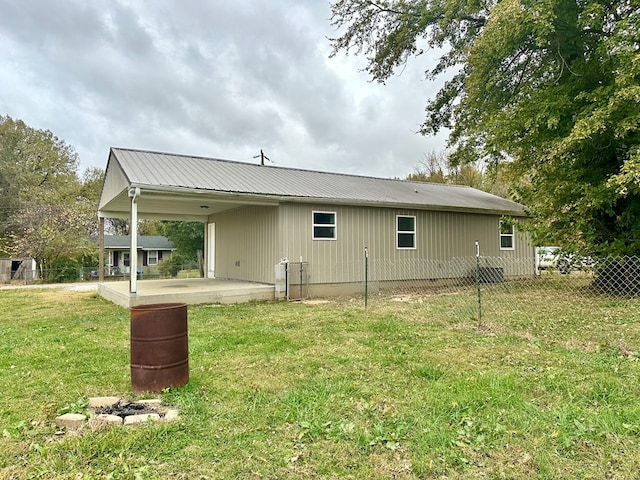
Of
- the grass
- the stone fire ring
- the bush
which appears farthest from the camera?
the bush

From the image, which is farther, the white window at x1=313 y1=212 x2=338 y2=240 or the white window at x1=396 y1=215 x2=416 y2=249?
the white window at x1=396 y1=215 x2=416 y2=249

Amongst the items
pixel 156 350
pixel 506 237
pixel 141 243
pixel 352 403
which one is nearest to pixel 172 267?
pixel 141 243

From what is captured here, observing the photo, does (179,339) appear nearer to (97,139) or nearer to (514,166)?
(514,166)

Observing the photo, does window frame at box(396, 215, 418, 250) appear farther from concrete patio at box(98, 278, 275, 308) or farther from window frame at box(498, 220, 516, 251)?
concrete patio at box(98, 278, 275, 308)

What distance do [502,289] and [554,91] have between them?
17.1ft

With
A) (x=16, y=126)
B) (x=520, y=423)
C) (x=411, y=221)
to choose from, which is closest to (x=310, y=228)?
(x=411, y=221)

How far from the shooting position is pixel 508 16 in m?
7.11

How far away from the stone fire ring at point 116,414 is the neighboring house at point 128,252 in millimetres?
21969

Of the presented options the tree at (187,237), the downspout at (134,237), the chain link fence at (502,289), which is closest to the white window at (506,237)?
the chain link fence at (502,289)

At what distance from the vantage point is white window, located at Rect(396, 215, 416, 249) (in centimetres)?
1145

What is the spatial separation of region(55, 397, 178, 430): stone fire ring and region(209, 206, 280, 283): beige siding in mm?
6705

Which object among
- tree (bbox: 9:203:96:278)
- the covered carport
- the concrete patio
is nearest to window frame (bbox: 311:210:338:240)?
the covered carport

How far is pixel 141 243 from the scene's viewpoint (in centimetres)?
3047

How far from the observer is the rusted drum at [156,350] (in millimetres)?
3396
